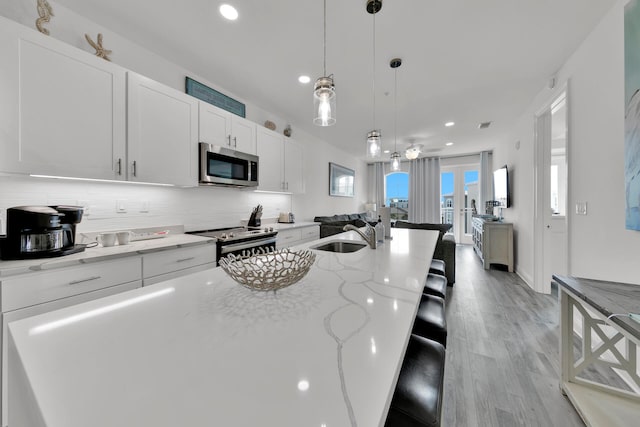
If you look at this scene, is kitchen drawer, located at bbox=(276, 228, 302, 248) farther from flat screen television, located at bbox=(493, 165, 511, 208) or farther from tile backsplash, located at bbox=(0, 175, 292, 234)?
flat screen television, located at bbox=(493, 165, 511, 208)

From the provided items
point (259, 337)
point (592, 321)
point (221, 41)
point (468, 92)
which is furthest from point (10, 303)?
point (468, 92)

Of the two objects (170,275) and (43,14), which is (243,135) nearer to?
(43,14)

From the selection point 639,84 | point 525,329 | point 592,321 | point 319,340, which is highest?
point 639,84

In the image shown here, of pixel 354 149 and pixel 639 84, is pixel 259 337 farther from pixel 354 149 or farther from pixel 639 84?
pixel 354 149

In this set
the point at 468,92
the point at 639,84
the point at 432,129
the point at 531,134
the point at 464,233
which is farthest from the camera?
the point at 464,233

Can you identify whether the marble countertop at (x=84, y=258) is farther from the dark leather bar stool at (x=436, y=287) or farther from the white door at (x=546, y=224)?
the white door at (x=546, y=224)

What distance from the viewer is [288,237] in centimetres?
335

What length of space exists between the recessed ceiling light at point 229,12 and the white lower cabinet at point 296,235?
2.20 meters

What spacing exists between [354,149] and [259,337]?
5.82m

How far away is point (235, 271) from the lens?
2.78 feet

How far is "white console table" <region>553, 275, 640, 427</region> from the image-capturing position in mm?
1035

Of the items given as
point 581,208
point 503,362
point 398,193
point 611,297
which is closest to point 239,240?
point 503,362

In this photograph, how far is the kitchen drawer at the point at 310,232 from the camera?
3736mm

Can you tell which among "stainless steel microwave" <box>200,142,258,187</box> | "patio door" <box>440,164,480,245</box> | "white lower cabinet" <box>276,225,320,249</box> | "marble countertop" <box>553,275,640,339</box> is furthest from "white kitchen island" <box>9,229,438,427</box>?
"patio door" <box>440,164,480,245</box>
